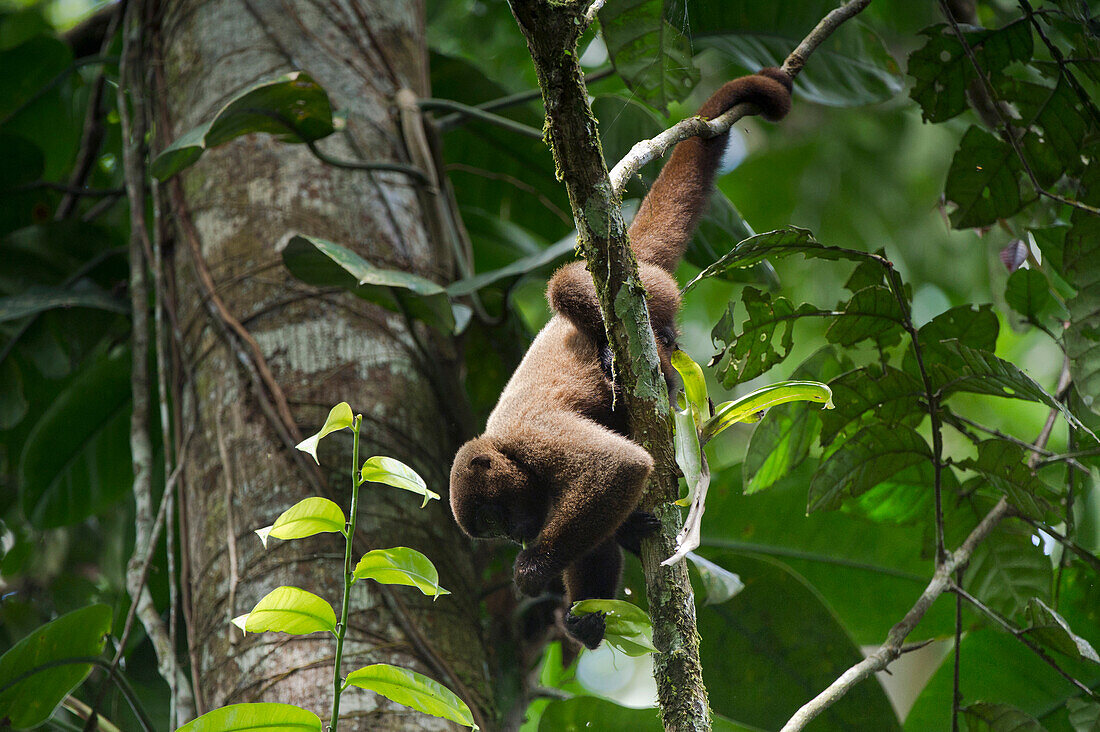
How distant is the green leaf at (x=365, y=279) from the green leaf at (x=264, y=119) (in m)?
0.38

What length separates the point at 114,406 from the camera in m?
3.46

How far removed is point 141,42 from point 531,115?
4.86 ft

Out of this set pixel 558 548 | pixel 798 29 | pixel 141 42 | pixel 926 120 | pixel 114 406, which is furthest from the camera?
pixel 114 406

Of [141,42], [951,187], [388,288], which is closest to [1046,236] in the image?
[951,187]

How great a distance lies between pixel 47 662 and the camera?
2.22m

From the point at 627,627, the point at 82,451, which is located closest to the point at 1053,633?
the point at 627,627

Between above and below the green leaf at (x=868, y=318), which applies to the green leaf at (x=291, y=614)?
below

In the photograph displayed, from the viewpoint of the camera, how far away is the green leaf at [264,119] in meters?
2.34

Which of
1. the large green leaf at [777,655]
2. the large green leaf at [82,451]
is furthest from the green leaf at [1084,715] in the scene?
A: the large green leaf at [82,451]

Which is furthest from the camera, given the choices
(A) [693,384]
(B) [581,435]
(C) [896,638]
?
(B) [581,435]

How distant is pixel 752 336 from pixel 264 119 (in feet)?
4.86

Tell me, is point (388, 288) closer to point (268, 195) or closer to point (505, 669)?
point (268, 195)

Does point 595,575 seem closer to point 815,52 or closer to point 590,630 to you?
point 590,630

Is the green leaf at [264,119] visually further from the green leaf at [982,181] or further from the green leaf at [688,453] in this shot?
the green leaf at [982,181]
